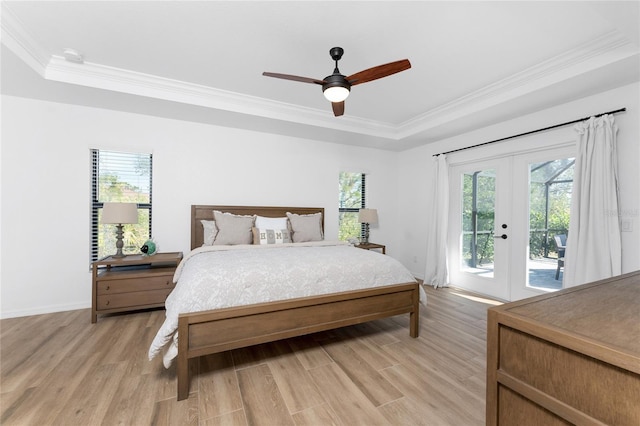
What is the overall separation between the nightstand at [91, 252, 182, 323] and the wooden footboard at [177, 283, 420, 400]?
157 centimetres

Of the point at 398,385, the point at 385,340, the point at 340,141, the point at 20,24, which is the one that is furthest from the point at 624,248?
the point at 20,24

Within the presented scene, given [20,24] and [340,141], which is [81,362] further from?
[340,141]

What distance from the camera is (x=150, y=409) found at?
1596 millimetres

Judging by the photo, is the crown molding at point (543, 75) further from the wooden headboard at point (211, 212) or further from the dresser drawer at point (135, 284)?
the dresser drawer at point (135, 284)

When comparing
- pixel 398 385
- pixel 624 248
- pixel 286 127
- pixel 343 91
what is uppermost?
pixel 286 127

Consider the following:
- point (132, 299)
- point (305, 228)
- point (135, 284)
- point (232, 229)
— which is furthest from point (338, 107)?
point (132, 299)

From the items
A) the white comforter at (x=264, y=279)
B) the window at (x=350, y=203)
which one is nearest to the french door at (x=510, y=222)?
the window at (x=350, y=203)

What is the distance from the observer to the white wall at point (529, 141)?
8.33ft

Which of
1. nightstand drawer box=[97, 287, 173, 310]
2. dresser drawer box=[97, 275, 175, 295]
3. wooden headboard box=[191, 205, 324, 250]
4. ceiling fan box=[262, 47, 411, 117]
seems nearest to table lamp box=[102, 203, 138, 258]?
dresser drawer box=[97, 275, 175, 295]

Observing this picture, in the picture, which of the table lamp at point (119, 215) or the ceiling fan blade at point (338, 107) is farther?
the table lamp at point (119, 215)

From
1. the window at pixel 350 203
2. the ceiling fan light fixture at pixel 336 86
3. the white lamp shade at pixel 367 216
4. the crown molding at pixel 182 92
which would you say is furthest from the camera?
the window at pixel 350 203

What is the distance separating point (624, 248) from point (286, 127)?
400 centimetres

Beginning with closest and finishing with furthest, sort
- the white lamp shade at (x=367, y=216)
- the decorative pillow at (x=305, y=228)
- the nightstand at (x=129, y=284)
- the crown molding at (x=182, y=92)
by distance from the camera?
the crown molding at (x=182, y=92)
the nightstand at (x=129, y=284)
the decorative pillow at (x=305, y=228)
the white lamp shade at (x=367, y=216)

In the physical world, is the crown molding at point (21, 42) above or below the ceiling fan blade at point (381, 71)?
above
